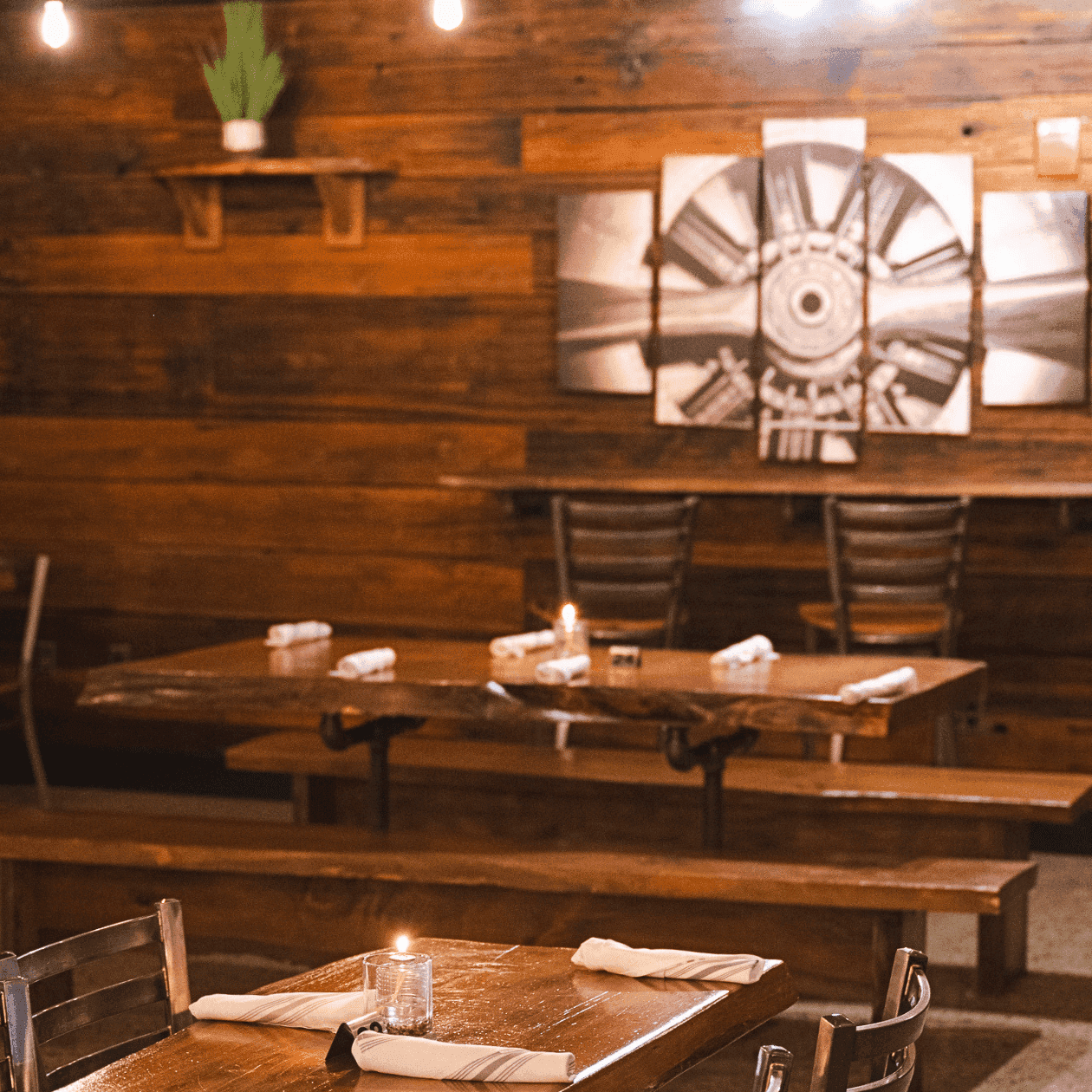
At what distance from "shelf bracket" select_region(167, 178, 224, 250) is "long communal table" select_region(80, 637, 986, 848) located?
250 cm

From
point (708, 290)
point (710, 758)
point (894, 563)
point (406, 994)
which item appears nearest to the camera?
point (406, 994)

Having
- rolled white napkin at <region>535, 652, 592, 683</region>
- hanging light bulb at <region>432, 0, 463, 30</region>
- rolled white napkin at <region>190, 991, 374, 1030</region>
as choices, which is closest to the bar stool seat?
rolled white napkin at <region>535, 652, 592, 683</region>

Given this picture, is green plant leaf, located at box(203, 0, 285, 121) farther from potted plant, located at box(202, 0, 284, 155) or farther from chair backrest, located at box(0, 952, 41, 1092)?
chair backrest, located at box(0, 952, 41, 1092)

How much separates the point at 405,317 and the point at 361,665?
260cm

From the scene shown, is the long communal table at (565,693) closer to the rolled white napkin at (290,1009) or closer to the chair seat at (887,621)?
the chair seat at (887,621)

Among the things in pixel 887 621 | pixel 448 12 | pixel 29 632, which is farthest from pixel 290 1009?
pixel 29 632

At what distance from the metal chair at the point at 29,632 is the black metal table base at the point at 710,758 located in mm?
2778

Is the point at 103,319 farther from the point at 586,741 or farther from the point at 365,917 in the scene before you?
the point at 365,917

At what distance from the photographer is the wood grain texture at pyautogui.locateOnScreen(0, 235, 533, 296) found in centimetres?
586

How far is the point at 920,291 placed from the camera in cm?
548

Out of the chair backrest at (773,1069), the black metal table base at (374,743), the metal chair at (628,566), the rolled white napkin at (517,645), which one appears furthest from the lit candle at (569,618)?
the chair backrest at (773,1069)

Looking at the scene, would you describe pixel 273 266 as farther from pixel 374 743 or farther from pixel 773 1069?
pixel 773 1069

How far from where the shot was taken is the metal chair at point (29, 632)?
18.1 ft

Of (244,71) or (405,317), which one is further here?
(405,317)
